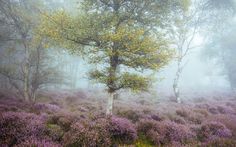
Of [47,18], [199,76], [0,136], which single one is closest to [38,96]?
[47,18]

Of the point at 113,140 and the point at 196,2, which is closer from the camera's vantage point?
the point at 113,140

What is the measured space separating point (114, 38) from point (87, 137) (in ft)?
14.0

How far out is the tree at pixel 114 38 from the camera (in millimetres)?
9328

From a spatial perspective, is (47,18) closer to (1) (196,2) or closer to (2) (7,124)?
(2) (7,124)

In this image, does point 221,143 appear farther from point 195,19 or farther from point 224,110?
point 195,19

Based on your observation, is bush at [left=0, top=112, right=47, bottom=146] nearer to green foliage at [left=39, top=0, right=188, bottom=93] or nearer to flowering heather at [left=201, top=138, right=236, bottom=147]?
green foliage at [left=39, top=0, right=188, bottom=93]

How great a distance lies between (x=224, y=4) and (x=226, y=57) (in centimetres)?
1802

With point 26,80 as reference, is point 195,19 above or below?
above

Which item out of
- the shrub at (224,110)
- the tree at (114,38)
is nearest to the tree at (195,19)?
the shrub at (224,110)

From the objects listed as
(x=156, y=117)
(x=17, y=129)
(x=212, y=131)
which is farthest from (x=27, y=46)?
(x=212, y=131)

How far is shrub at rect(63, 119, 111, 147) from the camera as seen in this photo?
6.48 metres

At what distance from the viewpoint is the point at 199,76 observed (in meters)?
107

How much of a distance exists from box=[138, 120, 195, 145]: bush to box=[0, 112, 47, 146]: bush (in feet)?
12.6

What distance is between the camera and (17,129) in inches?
276
